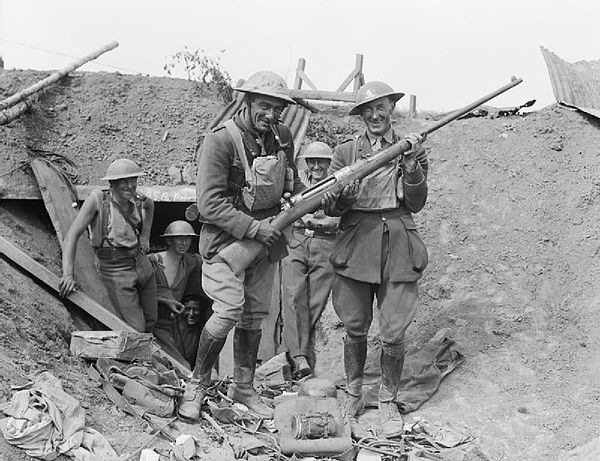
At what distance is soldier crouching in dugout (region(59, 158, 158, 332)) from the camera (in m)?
6.77

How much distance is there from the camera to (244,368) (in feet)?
18.1

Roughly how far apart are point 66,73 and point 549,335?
23.7 feet

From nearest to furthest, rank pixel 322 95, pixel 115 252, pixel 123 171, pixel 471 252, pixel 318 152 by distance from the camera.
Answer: pixel 123 171 < pixel 115 252 < pixel 318 152 < pixel 471 252 < pixel 322 95

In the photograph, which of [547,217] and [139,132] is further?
[139,132]

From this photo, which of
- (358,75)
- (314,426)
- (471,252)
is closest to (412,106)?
(358,75)

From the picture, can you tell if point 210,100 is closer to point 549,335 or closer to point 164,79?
point 164,79

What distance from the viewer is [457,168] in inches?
368

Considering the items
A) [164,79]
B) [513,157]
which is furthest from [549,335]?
[164,79]

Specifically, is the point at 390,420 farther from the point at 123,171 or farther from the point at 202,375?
the point at 123,171

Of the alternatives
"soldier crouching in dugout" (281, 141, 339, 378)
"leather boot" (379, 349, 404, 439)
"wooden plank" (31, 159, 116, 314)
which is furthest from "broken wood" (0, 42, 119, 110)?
"leather boot" (379, 349, 404, 439)

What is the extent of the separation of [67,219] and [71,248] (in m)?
1.16

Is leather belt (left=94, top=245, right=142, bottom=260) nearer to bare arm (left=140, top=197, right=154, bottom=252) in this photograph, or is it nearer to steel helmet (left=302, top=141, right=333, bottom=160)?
bare arm (left=140, top=197, right=154, bottom=252)

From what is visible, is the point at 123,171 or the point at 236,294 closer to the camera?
the point at 236,294

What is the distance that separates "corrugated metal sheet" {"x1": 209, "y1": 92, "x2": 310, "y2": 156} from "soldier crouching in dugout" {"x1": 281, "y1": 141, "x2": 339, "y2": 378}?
7.88 feet
